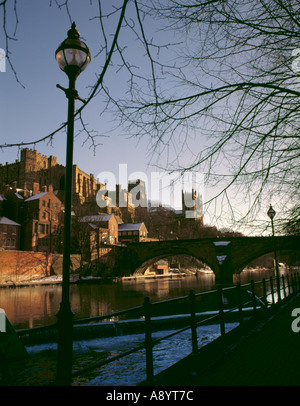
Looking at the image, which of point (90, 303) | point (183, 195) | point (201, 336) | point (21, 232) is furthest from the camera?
point (21, 232)

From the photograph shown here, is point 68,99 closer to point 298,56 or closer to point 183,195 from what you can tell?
point 183,195

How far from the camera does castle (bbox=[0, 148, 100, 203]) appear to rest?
3369 inches

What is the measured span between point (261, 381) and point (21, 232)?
48.3 m

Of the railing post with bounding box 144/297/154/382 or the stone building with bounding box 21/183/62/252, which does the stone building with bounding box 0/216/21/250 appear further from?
the railing post with bounding box 144/297/154/382

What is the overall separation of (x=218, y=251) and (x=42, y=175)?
62.1 m

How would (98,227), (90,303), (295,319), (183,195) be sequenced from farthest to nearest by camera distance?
(98,227), (90,303), (295,319), (183,195)

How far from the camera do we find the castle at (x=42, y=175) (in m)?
85.6

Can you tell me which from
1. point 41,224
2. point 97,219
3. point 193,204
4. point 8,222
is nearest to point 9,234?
point 8,222

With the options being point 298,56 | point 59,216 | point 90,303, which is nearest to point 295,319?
point 298,56

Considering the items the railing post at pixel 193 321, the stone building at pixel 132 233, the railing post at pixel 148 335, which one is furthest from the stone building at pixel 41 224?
the railing post at pixel 148 335

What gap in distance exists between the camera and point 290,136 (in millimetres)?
4969

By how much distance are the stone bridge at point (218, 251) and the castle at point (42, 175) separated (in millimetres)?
34638

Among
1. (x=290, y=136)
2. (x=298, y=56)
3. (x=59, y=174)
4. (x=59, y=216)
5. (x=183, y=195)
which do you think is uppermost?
(x=59, y=174)

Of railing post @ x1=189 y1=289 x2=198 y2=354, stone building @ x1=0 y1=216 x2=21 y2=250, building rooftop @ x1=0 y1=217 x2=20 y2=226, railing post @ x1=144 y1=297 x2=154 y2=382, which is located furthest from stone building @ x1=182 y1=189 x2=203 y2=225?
building rooftop @ x1=0 y1=217 x2=20 y2=226
